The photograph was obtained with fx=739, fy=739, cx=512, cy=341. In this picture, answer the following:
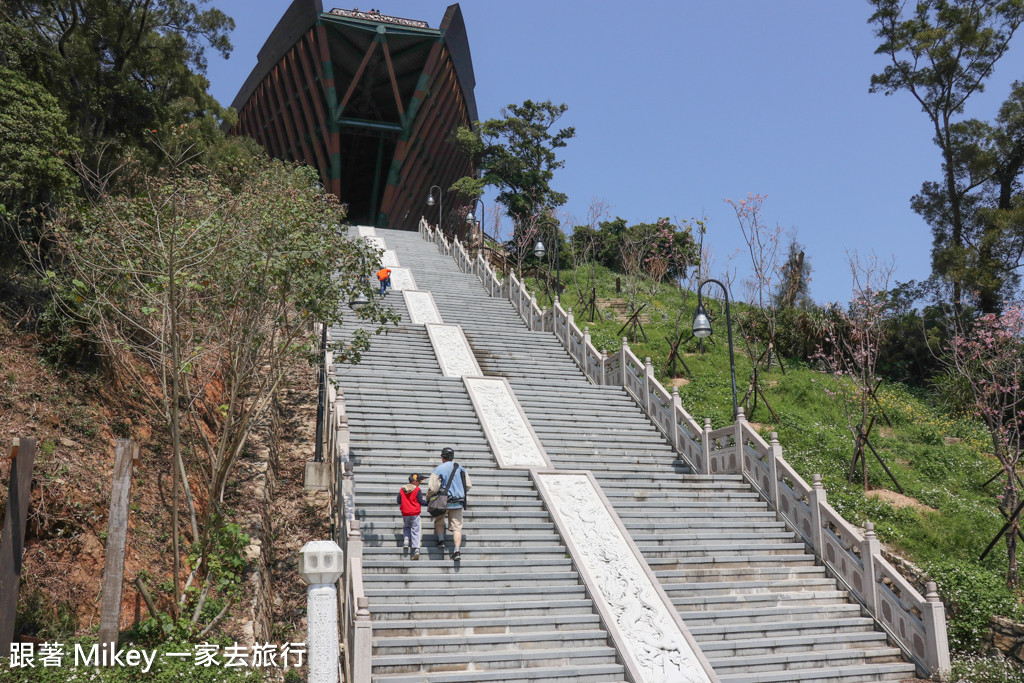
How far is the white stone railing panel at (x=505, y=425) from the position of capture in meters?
13.4

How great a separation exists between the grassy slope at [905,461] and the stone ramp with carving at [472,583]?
5.64m

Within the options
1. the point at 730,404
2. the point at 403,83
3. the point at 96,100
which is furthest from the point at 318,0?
the point at 730,404

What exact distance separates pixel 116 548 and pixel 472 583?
14.0 feet

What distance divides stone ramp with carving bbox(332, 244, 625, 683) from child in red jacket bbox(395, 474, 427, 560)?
0.59 ft

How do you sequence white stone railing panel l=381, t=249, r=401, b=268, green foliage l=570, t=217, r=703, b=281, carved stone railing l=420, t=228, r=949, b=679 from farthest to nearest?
green foliage l=570, t=217, r=703, b=281 → white stone railing panel l=381, t=249, r=401, b=268 → carved stone railing l=420, t=228, r=949, b=679

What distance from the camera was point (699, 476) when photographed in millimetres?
13492

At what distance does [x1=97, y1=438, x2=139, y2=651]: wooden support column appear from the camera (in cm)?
797

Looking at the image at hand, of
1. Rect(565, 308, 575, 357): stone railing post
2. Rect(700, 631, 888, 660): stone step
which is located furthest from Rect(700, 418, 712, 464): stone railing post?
Rect(565, 308, 575, 357): stone railing post

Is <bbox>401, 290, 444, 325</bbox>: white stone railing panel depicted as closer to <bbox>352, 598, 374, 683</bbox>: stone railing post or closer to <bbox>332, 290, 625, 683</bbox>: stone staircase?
<bbox>332, 290, 625, 683</bbox>: stone staircase

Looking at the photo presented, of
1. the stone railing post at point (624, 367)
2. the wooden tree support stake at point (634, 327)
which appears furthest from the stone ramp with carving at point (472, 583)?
the wooden tree support stake at point (634, 327)

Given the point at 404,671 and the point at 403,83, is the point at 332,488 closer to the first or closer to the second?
the point at 404,671

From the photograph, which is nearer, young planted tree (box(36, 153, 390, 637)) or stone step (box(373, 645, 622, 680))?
stone step (box(373, 645, 622, 680))

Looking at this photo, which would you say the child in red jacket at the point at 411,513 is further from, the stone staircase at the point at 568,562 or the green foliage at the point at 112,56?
the green foliage at the point at 112,56

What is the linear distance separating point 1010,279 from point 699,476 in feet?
59.9
